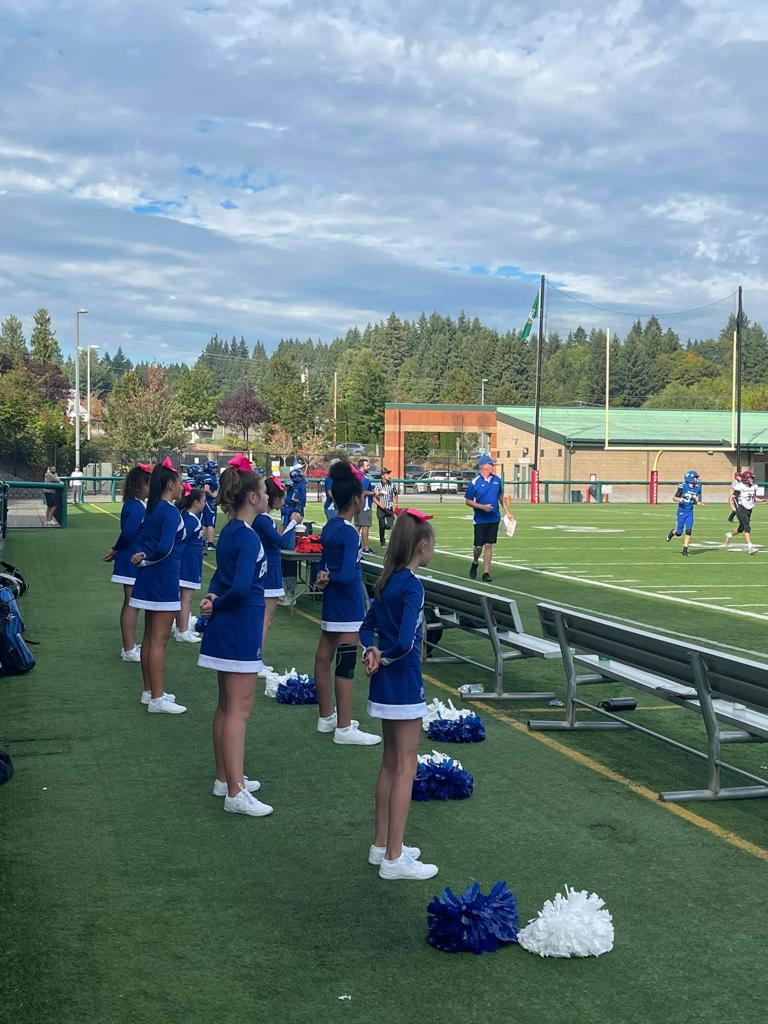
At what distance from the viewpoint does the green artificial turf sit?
393 cm

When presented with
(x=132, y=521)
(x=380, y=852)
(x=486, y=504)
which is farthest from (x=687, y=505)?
(x=380, y=852)

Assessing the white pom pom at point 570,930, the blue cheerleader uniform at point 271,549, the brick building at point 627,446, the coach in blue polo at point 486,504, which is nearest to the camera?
the white pom pom at point 570,930

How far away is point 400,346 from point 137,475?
6826 inches

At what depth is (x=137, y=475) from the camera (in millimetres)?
9570

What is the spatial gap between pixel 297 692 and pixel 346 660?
6.17ft

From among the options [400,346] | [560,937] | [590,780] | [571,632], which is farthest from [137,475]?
[400,346]

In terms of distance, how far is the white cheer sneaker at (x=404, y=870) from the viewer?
4.98 metres

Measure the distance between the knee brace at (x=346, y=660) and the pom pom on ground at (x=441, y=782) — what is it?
85cm

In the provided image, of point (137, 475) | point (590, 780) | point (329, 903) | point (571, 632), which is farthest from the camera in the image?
point (137, 475)

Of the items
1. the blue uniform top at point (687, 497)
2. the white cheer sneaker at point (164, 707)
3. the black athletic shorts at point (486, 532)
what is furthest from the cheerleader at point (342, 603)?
the blue uniform top at point (687, 497)

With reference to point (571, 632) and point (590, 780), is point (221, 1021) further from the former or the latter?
point (571, 632)

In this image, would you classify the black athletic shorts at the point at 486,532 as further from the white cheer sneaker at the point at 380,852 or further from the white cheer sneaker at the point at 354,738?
the white cheer sneaker at the point at 380,852

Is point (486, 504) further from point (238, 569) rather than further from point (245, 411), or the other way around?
point (245, 411)

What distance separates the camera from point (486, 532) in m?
16.8
